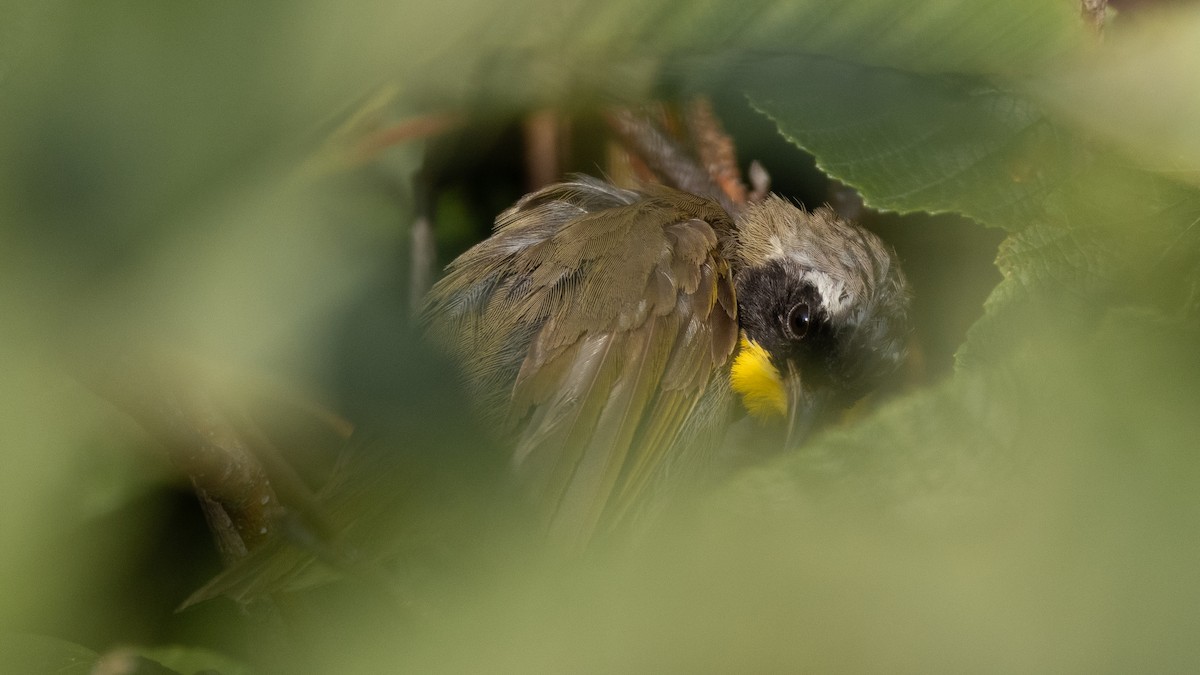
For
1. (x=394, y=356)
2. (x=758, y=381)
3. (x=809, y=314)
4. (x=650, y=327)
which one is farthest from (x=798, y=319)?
(x=394, y=356)

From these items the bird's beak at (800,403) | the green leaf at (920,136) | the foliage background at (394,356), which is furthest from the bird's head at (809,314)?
the foliage background at (394,356)

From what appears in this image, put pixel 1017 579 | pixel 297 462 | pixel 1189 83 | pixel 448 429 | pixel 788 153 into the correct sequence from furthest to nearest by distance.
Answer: pixel 788 153, pixel 297 462, pixel 448 429, pixel 1189 83, pixel 1017 579

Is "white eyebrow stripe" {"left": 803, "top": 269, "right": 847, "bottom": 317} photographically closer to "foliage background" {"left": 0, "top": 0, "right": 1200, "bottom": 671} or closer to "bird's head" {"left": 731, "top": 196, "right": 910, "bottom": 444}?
"bird's head" {"left": 731, "top": 196, "right": 910, "bottom": 444}

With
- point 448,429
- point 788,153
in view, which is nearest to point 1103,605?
point 448,429

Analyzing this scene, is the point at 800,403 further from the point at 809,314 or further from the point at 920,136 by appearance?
the point at 920,136

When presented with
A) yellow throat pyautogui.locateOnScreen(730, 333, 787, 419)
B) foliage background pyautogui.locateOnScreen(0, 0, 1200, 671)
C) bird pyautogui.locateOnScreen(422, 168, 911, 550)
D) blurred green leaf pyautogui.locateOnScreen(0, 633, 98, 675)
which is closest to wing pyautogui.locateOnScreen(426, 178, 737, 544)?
Result: bird pyautogui.locateOnScreen(422, 168, 911, 550)

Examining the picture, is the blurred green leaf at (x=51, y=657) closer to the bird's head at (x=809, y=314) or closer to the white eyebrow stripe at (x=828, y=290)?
the bird's head at (x=809, y=314)

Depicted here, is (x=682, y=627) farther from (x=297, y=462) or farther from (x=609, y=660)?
(x=297, y=462)

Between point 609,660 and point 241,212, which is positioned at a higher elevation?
point 241,212
